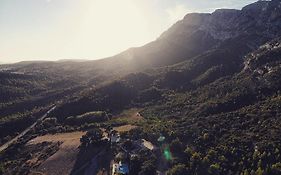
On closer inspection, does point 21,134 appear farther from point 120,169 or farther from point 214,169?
point 214,169

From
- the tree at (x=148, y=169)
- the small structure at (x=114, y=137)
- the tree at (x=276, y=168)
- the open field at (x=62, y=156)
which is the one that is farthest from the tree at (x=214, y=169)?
the open field at (x=62, y=156)

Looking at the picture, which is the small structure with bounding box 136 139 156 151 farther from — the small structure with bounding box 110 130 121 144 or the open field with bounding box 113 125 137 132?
the open field with bounding box 113 125 137 132

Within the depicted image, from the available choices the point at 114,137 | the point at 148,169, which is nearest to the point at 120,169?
the point at 148,169

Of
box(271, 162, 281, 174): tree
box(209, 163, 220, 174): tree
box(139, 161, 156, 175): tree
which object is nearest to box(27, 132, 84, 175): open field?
box(139, 161, 156, 175): tree

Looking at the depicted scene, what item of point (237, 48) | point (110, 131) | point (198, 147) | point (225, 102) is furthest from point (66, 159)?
point (237, 48)

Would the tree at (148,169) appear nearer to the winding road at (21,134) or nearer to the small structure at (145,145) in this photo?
the small structure at (145,145)

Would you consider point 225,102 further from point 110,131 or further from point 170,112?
point 110,131
